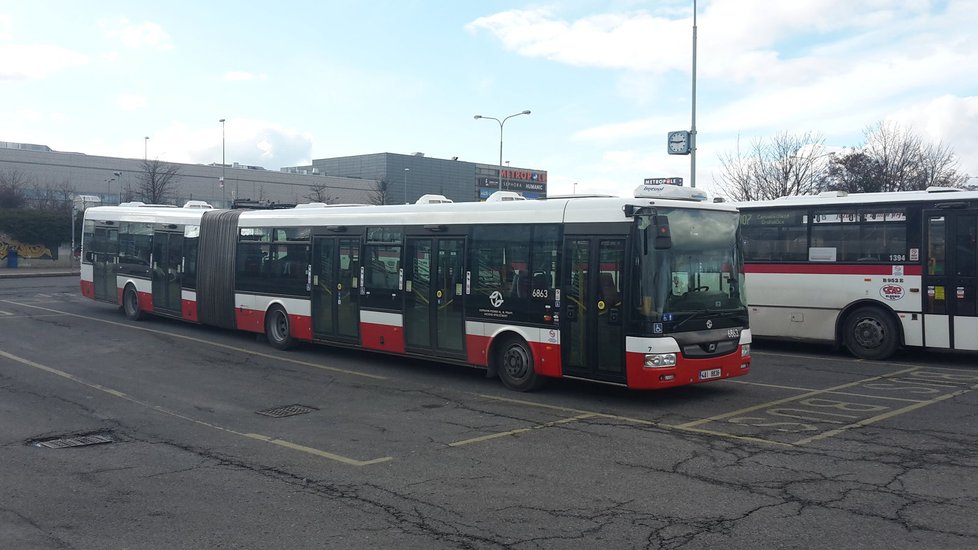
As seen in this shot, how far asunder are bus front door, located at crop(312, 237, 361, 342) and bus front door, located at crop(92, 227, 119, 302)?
9.57 m

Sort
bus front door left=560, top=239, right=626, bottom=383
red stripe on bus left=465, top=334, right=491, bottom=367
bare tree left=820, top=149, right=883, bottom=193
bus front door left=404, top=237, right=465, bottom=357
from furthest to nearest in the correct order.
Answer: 1. bare tree left=820, top=149, right=883, bottom=193
2. bus front door left=404, top=237, right=465, bottom=357
3. red stripe on bus left=465, top=334, right=491, bottom=367
4. bus front door left=560, top=239, right=626, bottom=383

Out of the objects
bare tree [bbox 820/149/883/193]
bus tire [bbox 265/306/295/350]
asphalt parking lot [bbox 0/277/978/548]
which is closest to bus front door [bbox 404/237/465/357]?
asphalt parking lot [bbox 0/277/978/548]

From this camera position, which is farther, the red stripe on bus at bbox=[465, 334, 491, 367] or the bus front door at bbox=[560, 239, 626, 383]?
the red stripe on bus at bbox=[465, 334, 491, 367]

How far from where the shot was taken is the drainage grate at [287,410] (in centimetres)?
1105

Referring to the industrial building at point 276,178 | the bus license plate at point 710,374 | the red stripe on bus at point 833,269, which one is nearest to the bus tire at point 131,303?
the red stripe on bus at point 833,269

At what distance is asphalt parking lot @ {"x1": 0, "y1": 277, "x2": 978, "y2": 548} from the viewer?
6344 mm

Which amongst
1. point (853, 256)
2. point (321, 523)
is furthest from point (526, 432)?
point (853, 256)

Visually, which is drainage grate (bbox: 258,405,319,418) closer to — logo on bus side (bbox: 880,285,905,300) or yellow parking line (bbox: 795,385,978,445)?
yellow parking line (bbox: 795,385,978,445)

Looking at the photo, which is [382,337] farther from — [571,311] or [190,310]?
[190,310]

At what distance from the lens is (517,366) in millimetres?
12531

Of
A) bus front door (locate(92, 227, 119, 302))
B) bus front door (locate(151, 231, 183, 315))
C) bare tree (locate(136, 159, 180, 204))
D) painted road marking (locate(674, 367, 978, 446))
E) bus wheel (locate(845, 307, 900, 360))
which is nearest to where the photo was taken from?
painted road marking (locate(674, 367, 978, 446))

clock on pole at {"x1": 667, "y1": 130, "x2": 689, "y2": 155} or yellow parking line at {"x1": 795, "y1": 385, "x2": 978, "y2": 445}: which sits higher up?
clock on pole at {"x1": 667, "y1": 130, "x2": 689, "y2": 155}

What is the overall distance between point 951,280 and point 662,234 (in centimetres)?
713

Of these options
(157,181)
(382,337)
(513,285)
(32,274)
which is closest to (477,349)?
(513,285)
